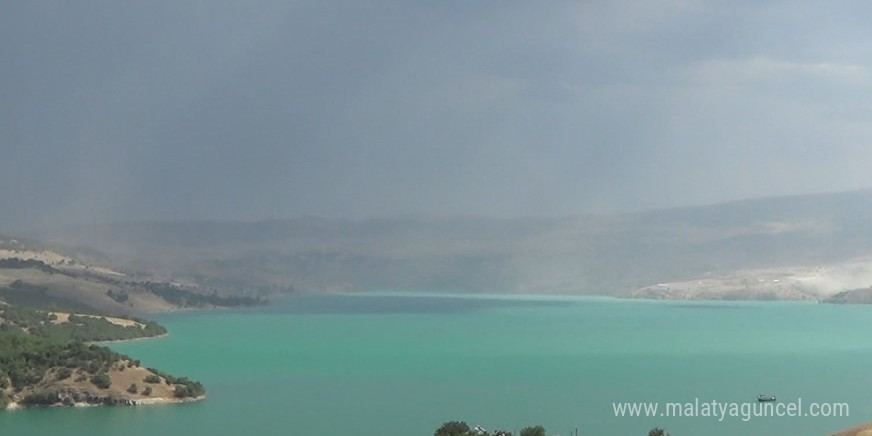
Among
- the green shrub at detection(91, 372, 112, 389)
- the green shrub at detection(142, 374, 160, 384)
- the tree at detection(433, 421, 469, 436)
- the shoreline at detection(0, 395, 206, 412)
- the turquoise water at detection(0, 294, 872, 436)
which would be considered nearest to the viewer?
the tree at detection(433, 421, 469, 436)

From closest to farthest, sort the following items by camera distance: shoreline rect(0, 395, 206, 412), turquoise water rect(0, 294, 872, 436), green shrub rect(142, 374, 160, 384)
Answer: turquoise water rect(0, 294, 872, 436), shoreline rect(0, 395, 206, 412), green shrub rect(142, 374, 160, 384)

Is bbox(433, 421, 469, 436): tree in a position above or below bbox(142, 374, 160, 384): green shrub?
below

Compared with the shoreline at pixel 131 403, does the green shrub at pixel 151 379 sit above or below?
above

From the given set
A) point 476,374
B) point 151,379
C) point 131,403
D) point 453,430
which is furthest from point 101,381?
point 476,374

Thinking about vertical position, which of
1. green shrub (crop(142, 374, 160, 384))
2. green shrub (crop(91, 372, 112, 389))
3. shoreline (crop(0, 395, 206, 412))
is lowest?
shoreline (crop(0, 395, 206, 412))

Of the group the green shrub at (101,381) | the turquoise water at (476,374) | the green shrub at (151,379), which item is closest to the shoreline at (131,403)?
the turquoise water at (476,374)

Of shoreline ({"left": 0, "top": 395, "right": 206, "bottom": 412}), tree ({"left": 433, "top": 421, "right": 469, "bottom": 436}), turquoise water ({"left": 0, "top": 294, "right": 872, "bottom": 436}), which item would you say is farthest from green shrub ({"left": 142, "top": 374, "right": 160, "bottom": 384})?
tree ({"left": 433, "top": 421, "right": 469, "bottom": 436})

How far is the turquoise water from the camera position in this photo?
4247 centimetres

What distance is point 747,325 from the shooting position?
11731 centimetres

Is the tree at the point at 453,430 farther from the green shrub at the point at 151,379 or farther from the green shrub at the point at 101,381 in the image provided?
the green shrub at the point at 151,379

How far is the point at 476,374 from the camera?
61219 millimetres

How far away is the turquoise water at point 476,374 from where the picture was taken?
42.5m

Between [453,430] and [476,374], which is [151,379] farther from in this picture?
[453,430]

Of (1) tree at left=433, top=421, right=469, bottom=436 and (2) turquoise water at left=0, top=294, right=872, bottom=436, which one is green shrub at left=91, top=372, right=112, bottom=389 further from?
(1) tree at left=433, top=421, right=469, bottom=436
